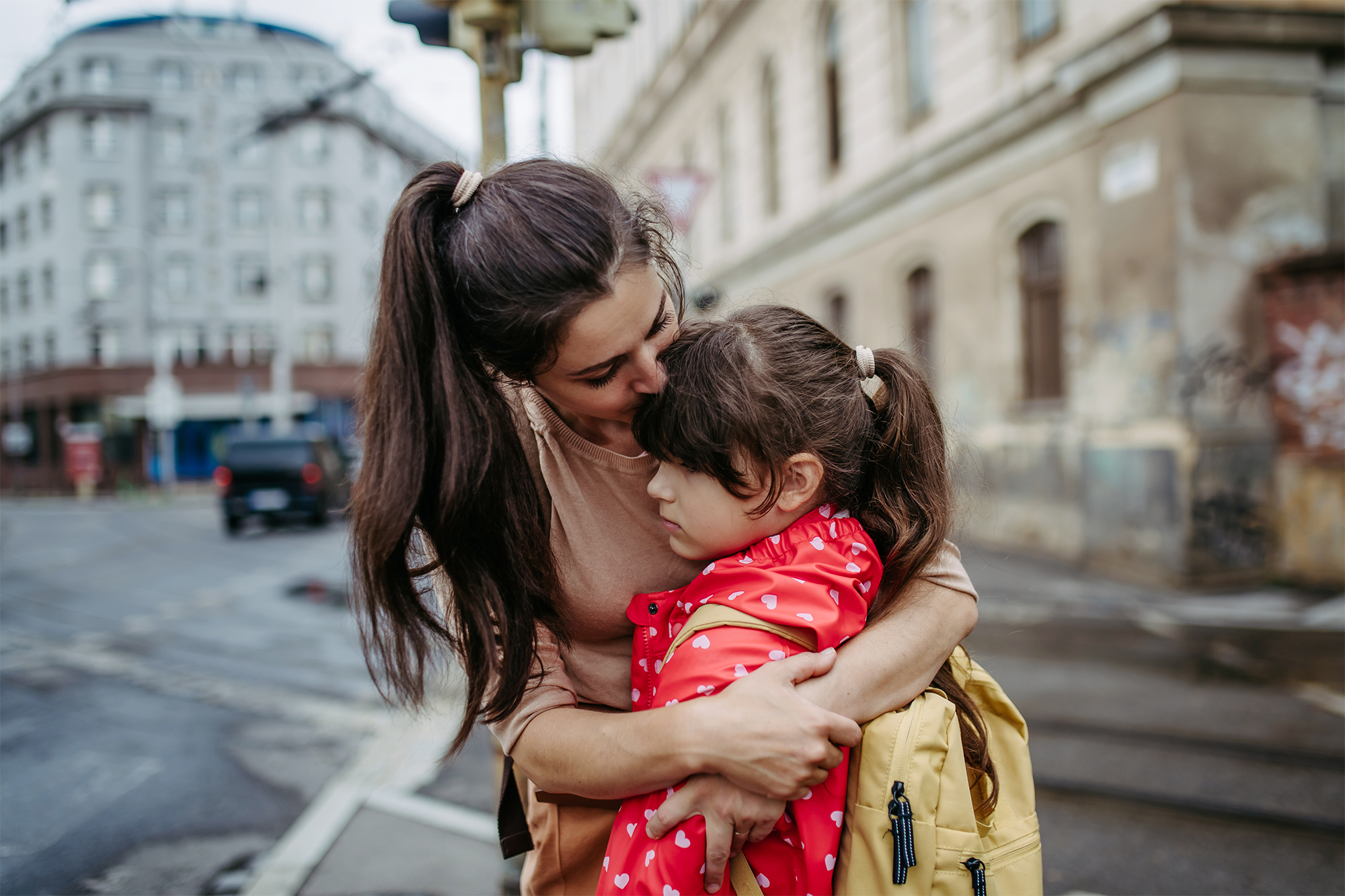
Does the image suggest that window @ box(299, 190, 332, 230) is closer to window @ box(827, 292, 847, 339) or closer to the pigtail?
window @ box(827, 292, 847, 339)

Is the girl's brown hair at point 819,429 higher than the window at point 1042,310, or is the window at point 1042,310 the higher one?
the window at point 1042,310

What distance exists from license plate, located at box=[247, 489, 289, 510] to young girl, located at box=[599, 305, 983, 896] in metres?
15.2

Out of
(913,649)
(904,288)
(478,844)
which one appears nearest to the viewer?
(913,649)

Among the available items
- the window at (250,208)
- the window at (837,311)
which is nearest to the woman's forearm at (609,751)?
the window at (837,311)

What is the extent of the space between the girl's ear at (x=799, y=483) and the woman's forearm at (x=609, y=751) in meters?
0.39

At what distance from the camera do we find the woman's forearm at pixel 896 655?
124 centimetres

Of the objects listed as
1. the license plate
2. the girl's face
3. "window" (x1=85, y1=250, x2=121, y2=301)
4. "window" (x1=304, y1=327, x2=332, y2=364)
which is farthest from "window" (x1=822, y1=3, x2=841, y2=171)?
"window" (x1=304, y1=327, x2=332, y2=364)

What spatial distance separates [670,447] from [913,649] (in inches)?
19.5

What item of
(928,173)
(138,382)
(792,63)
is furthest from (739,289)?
(138,382)

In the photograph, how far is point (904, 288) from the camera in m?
12.1

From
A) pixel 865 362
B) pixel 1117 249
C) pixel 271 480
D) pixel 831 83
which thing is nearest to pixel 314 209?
pixel 271 480

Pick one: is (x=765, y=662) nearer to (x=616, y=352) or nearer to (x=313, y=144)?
(x=616, y=352)

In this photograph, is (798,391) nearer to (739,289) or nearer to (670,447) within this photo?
(670,447)

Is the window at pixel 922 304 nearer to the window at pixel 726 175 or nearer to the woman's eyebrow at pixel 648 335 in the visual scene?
the window at pixel 726 175
